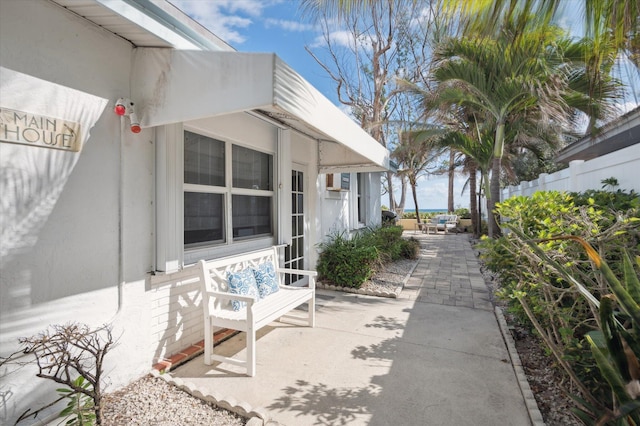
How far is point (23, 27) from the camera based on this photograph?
7.61 ft

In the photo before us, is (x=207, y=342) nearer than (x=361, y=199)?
Yes

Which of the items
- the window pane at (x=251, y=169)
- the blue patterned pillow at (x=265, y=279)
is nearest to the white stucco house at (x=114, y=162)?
the window pane at (x=251, y=169)

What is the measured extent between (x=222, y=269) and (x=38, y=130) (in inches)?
91.2

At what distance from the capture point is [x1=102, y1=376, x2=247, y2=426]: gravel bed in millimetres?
2541

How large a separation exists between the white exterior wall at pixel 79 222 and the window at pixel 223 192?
64 cm

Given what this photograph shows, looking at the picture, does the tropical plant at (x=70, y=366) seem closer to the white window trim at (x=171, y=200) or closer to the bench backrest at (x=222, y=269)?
the white window trim at (x=171, y=200)

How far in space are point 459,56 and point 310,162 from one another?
469cm

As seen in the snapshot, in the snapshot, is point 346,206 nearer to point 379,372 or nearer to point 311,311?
point 311,311

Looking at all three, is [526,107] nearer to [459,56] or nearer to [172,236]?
[459,56]

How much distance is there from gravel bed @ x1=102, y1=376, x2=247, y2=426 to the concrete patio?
5.6 inches

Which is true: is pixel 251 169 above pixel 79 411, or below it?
above

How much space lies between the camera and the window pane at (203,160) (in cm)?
382

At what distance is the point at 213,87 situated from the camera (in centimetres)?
272

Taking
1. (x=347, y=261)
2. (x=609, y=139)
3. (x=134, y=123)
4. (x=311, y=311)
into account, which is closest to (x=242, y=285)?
(x=311, y=311)
